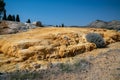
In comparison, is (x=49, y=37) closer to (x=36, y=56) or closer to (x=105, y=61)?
(x=36, y=56)

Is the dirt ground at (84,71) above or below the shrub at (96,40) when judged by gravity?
below

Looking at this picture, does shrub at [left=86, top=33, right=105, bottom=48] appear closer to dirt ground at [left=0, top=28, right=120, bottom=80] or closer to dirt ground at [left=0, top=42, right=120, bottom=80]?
dirt ground at [left=0, top=28, right=120, bottom=80]

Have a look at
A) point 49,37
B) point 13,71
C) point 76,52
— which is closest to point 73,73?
point 13,71

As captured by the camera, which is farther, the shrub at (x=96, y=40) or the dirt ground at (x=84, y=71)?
the shrub at (x=96, y=40)

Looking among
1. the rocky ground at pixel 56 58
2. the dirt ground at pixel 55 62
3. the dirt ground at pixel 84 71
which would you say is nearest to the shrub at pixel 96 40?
the rocky ground at pixel 56 58

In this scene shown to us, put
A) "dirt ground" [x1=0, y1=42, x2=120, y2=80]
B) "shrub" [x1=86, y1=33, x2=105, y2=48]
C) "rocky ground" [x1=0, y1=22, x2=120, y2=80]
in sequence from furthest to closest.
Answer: "shrub" [x1=86, y1=33, x2=105, y2=48]
"rocky ground" [x1=0, y1=22, x2=120, y2=80]
"dirt ground" [x1=0, y1=42, x2=120, y2=80]

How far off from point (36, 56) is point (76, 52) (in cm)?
302

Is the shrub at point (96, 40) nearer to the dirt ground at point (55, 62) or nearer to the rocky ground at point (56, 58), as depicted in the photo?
the rocky ground at point (56, 58)

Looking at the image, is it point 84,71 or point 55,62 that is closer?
point 84,71

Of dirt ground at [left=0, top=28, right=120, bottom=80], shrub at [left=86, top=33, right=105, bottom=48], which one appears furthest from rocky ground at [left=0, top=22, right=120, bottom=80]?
shrub at [left=86, top=33, right=105, bottom=48]

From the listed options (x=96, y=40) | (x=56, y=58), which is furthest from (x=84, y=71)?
(x=96, y=40)

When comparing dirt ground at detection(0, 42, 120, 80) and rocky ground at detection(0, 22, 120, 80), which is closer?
dirt ground at detection(0, 42, 120, 80)

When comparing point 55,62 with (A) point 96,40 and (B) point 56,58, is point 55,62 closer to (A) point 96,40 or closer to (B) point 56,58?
(B) point 56,58

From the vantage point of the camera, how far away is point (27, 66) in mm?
12742
